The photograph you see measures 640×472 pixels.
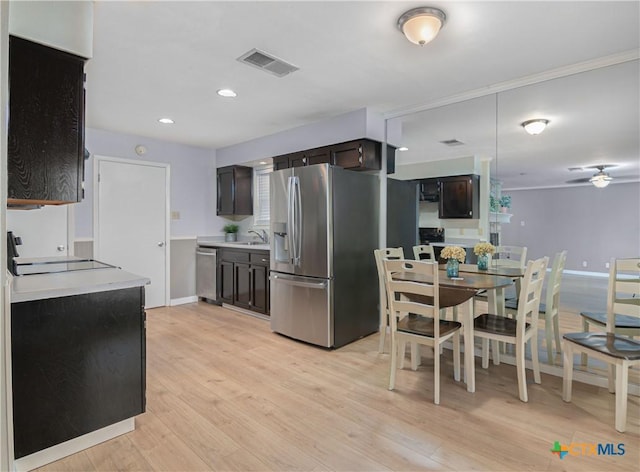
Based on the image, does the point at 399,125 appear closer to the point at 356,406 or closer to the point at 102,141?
the point at 356,406

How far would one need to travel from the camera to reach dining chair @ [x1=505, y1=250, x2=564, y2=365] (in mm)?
2803

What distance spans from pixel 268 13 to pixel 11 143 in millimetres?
1480

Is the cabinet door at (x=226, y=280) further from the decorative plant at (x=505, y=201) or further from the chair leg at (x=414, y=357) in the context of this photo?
the decorative plant at (x=505, y=201)

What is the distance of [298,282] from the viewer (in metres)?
3.65

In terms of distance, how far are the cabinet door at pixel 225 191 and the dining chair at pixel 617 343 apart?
14.9ft

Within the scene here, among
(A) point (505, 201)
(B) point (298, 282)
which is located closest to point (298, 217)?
(B) point (298, 282)

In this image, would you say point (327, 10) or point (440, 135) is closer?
point (327, 10)

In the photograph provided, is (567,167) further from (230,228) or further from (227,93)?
(230,228)

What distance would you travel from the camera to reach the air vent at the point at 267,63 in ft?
8.45

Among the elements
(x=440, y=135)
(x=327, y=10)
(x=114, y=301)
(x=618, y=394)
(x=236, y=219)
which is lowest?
(x=618, y=394)

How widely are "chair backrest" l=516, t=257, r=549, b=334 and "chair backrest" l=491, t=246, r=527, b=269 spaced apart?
0.45 metres

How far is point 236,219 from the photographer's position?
5980 mm

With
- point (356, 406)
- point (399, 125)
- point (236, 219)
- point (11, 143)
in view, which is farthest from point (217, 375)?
point (236, 219)

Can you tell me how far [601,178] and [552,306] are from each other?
1.07 m
